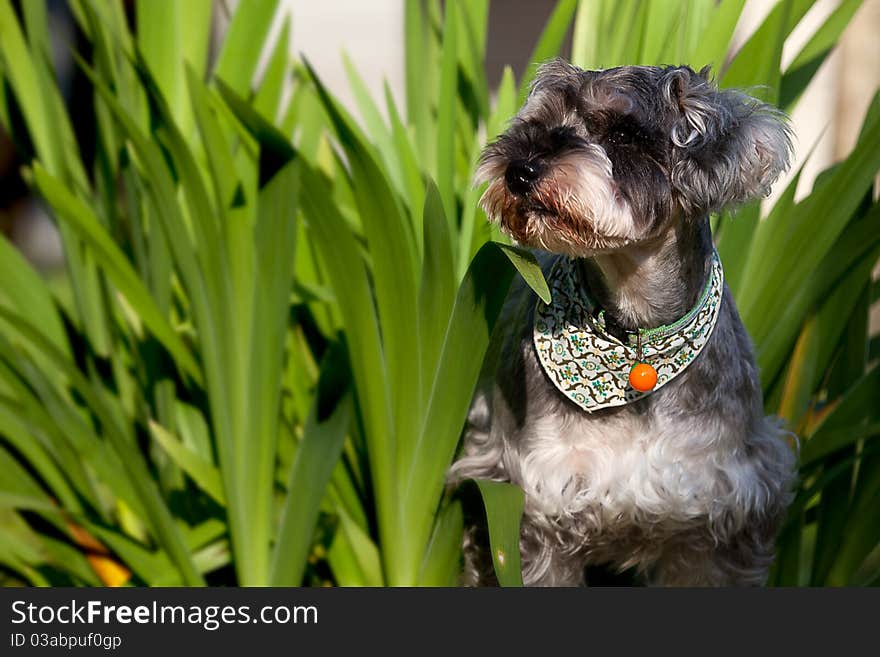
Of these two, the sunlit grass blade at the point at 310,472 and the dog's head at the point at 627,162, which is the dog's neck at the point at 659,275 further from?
the sunlit grass blade at the point at 310,472

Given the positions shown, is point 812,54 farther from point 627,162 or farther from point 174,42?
point 174,42

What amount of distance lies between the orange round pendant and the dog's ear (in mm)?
308

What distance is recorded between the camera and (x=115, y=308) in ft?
8.66

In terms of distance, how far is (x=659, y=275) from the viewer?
1896 millimetres

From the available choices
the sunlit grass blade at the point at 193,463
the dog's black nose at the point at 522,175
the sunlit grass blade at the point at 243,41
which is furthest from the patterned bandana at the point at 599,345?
the sunlit grass blade at the point at 243,41

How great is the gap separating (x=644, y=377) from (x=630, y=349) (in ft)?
0.20

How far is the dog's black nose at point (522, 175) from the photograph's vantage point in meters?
1.72

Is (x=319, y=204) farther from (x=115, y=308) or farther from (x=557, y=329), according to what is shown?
(x=115, y=308)

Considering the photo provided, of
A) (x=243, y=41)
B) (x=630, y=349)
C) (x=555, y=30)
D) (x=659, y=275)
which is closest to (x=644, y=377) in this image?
(x=630, y=349)

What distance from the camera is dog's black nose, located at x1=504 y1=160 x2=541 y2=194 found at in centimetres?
172

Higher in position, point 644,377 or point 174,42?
point 174,42

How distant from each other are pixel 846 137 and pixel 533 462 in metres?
2.82

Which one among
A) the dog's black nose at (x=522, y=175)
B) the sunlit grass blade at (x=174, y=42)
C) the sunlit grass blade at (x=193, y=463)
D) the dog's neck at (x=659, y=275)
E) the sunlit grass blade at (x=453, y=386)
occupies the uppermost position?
the sunlit grass blade at (x=174, y=42)

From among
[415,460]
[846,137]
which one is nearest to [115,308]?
[415,460]
